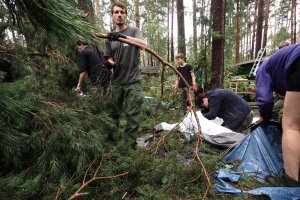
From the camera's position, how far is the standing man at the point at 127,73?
315cm

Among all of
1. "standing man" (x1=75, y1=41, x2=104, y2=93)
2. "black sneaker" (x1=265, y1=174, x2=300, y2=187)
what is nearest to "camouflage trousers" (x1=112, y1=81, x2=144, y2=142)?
"standing man" (x1=75, y1=41, x2=104, y2=93)

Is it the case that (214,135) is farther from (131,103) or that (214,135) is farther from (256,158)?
(131,103)

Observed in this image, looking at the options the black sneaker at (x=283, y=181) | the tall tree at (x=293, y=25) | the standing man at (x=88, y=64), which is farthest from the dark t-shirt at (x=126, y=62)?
the tall tree at (x=293, y=25)

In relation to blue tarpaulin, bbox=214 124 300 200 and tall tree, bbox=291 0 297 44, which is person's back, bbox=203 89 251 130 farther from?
tall tree, bbox=291 0 297 44

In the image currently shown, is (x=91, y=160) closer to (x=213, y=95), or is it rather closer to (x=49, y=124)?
(x=49, y=124)

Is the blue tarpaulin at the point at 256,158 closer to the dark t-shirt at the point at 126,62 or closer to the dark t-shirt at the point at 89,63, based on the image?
the dark t-shirt at the point at 126,62

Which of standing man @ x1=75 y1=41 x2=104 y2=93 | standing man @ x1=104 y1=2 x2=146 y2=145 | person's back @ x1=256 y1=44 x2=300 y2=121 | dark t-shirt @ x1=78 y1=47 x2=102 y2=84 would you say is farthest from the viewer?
dark t-shirt @ x1=78 y1=47 x2=102 y2=84

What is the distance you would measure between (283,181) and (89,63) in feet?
8.92

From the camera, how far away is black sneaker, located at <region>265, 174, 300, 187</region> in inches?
84.5

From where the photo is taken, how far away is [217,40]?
291 inches

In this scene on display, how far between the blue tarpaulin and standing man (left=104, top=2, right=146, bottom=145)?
3.63 feet

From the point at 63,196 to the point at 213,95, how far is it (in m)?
2.91

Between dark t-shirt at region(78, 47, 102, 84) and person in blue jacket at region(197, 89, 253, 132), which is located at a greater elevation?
dark t-shirt at region(78, 47, 102, 84)

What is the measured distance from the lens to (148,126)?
4.68m
